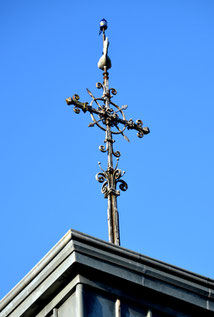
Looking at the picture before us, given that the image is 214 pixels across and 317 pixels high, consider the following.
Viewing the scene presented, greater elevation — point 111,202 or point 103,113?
point 103,113

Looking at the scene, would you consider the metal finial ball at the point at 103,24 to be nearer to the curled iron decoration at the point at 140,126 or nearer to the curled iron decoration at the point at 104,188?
the curled iron decoration at the point at 140,126

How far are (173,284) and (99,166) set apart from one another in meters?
5.02

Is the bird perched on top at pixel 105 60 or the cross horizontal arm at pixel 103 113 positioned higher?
the bird perched on top at pixel 105 60

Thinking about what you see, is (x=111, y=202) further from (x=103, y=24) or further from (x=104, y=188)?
(x=103, y=24)

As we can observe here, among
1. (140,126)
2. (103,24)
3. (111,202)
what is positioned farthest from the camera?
(103,24)

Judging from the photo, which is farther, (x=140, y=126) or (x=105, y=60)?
(x=105, y=60)

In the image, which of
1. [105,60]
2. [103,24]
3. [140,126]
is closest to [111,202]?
[140,126]

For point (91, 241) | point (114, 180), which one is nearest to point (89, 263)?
point (91, 241)

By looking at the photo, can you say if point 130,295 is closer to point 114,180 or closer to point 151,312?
point 151,312

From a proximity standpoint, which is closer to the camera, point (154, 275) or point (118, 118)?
point (154, 275)

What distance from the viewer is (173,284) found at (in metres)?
29.7

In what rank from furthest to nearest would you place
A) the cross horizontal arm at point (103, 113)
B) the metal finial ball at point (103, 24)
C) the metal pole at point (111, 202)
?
1. the metal finial ball at point (103, 24)
2. the cross horizontal arm at point (103, 113)
3. the metal pole at point (111, 202)

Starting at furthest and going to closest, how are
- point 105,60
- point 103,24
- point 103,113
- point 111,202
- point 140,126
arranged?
point 103,24, point 105,60, point 140,126, point 103,113, point 111,202

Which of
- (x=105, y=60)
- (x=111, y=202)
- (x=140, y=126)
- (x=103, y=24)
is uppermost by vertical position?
(x=103, y=24)
